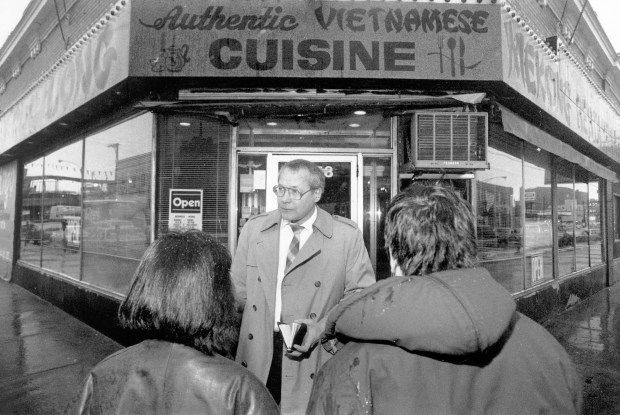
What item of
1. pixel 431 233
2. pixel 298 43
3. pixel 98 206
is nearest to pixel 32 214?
pixel 98 206

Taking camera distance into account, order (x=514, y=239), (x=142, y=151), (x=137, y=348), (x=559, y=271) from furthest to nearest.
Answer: (x=559, y=271), (x=514, y=239), (x=142, y=151), (x=137, y=348)

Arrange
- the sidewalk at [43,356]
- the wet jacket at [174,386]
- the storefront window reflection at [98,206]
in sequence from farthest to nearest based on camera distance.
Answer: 1. the storefront window reflection at [98,206]
2. the sidewalk at [43,356]
3. the wet jacket at [174,386]

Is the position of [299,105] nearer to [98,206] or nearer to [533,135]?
[533,135]

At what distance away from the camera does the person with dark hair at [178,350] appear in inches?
48.4

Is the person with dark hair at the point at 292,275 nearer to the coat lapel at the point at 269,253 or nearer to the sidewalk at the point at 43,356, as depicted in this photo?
the coat lapel at the point at 269,253

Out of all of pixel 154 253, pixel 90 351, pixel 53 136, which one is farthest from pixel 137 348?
pixel 53 136

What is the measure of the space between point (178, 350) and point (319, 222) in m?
1.58

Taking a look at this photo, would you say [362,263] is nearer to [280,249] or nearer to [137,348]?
[280,249]

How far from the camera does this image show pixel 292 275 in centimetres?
262

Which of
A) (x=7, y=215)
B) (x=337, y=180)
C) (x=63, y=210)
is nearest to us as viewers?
(x=337, y=180)

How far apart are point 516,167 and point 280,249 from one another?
5697mm

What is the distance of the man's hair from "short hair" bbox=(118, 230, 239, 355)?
57 cm

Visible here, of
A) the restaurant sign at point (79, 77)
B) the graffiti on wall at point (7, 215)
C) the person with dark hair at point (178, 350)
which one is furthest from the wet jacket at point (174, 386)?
the graffiti on wall at point (7, 215)

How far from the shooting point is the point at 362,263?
276cm
